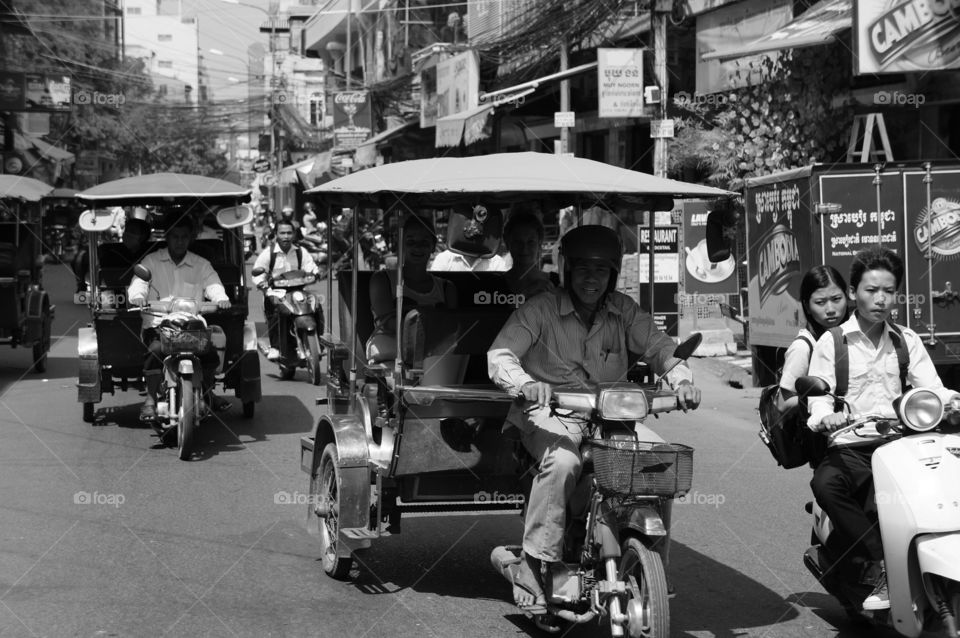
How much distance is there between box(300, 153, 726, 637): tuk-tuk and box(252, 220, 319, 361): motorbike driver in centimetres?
743

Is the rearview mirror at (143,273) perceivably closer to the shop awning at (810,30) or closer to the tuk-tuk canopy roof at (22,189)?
the tuk-tuk canopy roof at (22,189)

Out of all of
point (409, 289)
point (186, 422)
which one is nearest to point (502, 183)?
point (409, 289)

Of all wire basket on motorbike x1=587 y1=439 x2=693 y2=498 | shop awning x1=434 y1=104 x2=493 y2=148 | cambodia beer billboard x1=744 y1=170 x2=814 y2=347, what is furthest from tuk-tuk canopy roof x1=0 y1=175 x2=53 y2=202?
shop awning x1=434 y1=104 x2=493 y2=148

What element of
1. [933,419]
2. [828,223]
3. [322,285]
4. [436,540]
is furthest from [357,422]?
[322,285]

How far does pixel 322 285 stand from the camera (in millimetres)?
27688

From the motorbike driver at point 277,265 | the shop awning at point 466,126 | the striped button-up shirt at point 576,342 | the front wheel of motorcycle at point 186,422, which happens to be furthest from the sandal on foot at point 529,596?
the shop awning at point 466,126

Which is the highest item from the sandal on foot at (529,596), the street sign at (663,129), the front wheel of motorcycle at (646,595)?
the street sign at (663,129)

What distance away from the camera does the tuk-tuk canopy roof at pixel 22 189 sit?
516 inches

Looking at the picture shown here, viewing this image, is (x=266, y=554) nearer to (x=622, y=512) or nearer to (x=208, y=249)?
(x=622, y=512)

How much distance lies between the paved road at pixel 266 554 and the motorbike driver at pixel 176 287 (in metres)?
0.48

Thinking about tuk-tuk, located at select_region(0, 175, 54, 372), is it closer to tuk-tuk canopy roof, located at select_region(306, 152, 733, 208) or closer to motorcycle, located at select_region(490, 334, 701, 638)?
tuk-tuk canopy roof, located at select_region(306, 152, 733, 208)

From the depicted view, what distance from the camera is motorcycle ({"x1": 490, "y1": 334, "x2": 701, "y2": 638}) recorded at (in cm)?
416

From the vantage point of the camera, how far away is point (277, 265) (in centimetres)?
1396

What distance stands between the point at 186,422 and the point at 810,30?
8756mm
